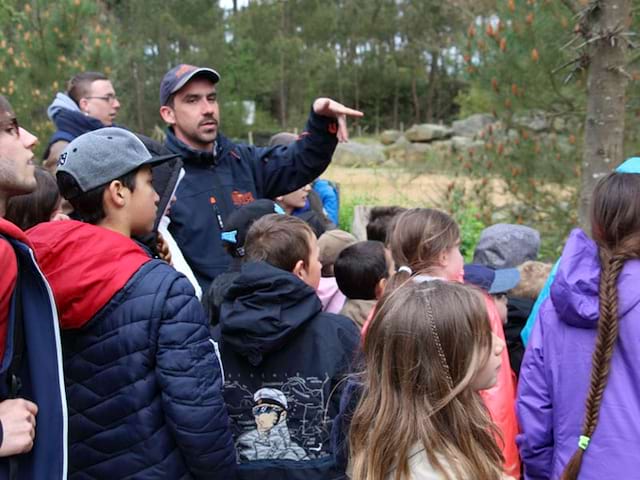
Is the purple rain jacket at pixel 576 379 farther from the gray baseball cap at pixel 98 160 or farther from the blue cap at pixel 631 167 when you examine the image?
the gray baseball cap at pixel 98 160

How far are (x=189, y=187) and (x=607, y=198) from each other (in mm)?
1811

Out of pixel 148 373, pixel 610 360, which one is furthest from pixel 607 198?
pixel 148 373

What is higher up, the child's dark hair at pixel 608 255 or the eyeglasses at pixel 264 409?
the child's dark hair at pixel 608 255

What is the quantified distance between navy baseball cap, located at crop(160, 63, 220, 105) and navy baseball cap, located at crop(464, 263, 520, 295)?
150 centimetres

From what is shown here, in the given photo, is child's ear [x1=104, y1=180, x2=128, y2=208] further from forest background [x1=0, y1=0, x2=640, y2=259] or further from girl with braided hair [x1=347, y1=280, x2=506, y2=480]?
forest background [x1=0, y1=0, x2=640, y2=259]

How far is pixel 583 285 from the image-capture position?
2.01 meters

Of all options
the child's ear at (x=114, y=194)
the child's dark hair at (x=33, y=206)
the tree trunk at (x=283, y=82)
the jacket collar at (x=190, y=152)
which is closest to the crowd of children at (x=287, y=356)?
the child's ear at (x=114, y=194)

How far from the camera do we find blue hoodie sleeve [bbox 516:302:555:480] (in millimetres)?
2203

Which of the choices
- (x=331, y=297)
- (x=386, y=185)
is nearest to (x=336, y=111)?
(x=331, y=297)

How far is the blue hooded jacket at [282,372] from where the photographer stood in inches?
86.5

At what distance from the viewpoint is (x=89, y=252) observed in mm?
1961

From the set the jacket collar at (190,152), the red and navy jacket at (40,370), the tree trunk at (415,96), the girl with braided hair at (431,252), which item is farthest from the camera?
the tree trunk at (415,96)

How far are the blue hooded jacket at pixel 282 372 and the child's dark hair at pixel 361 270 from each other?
0.68m

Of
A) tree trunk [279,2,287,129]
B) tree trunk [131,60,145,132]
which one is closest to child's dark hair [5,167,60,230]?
tree trunk [131,60,145,132]
